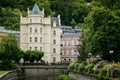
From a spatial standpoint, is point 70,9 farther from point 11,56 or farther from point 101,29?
point 101,29

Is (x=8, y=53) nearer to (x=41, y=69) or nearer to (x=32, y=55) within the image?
(x=41, y=69)

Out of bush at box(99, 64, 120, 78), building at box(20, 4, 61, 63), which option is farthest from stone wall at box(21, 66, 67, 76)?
bush at box(99, 64, 120, 78)

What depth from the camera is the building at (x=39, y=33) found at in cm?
10250

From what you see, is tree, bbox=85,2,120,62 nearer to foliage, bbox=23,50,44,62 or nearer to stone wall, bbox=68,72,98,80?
stone wall, bbox=68,72,98,80

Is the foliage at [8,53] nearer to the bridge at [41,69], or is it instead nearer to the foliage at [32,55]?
the bridge at [41,69]

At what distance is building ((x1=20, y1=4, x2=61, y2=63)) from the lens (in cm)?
10250

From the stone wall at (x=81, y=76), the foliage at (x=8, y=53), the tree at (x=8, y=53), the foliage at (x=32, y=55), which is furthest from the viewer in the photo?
the foliage at (x=32, y=55)

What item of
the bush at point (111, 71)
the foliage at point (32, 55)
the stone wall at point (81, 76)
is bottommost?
the stone wall at point (81, 76)

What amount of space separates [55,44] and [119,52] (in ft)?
178

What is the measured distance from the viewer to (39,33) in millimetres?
104000

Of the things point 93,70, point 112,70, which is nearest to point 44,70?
point 93,70

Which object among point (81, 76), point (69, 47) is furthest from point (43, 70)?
point (81, 76)

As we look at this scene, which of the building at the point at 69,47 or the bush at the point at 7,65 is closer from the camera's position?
the bush at the point at 7,65

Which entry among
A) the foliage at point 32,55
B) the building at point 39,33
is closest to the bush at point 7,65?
the foliage at point 32,55
